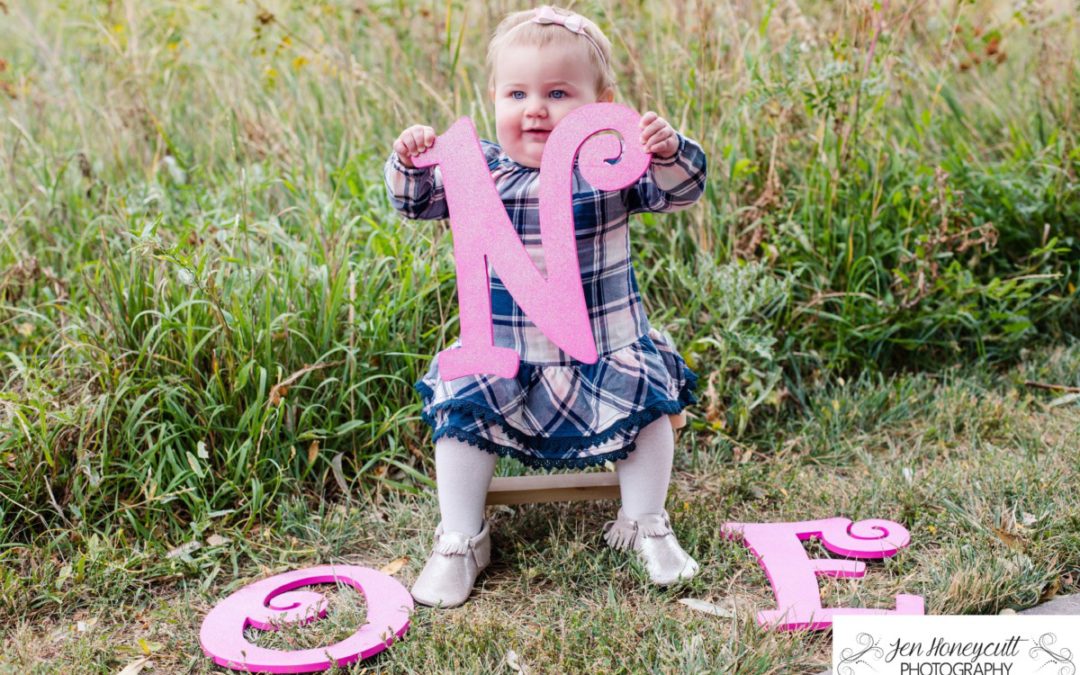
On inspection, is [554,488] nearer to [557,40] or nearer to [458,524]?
[458,524]

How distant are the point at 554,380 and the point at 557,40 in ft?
2.40

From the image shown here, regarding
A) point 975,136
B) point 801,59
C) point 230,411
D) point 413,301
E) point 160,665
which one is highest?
point 801,59

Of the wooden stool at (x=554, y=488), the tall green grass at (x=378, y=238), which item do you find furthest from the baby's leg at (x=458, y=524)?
the tall green grass at (x=378, y=238)

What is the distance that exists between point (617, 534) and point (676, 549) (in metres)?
0.15

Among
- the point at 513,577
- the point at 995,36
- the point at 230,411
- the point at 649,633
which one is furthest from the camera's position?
the point at 995,36

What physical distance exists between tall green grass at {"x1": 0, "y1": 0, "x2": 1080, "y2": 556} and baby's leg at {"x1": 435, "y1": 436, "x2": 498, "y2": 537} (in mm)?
441

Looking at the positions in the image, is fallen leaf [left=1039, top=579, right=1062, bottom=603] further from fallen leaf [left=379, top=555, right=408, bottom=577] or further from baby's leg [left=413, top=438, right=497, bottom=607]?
fallen leaf [left=379, top=555, right=408, bottom=577]

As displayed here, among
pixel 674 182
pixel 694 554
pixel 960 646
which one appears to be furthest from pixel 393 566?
pixel 960 646

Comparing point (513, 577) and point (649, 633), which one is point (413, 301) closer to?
point (513, 577)

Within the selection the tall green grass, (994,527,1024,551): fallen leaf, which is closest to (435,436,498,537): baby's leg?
Answer: the tall green grass

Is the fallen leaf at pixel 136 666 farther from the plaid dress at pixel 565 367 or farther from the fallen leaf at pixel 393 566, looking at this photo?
the plaid dress at pixel 565 367

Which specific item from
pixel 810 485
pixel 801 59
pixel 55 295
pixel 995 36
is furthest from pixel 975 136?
pixel 55 295

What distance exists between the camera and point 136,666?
217cm

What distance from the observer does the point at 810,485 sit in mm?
2854
